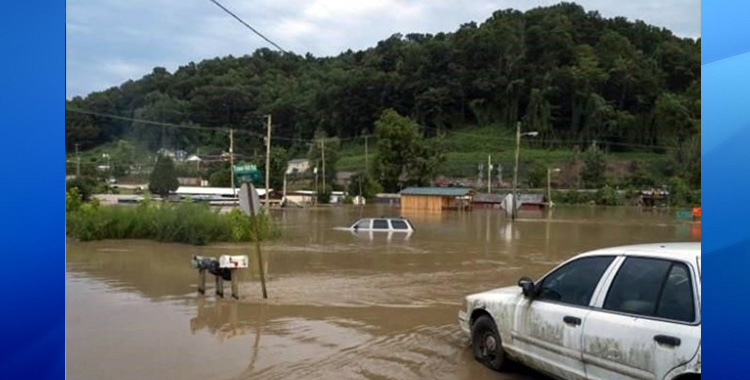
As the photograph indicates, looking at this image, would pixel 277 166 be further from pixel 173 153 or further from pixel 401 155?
pixel 401 155

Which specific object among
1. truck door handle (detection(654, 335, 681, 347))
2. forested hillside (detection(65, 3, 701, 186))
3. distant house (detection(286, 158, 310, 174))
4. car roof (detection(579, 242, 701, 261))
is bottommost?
truck door handle (detection(654, 335, 681, 347))

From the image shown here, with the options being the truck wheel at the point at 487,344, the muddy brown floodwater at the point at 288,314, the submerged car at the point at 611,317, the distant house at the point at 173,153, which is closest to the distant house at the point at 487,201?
the distant house at the point at 173,153

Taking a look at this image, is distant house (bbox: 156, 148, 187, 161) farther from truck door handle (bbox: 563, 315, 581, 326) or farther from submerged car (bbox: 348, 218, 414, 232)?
truck door handle (bbox: 563, 315, 581, 326)

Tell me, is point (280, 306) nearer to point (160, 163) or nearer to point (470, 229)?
point (470, 229)

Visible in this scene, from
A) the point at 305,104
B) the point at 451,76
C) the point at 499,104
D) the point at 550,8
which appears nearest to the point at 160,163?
the point at 305,104

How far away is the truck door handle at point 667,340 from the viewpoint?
4.56 m

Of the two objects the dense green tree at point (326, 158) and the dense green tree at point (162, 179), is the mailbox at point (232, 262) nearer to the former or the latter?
the dense green tree at point (162, 179)

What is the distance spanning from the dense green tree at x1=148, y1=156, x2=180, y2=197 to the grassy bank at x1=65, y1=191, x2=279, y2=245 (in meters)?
46.4

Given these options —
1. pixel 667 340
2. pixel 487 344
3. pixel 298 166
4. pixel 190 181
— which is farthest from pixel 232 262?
pixel 298 166

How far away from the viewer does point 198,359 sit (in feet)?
25.3

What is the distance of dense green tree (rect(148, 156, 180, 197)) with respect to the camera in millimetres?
73062

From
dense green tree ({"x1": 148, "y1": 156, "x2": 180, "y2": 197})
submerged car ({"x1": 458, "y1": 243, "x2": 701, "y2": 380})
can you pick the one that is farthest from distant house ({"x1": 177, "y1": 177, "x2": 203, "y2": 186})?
submerged car ({"x1": 458, "y1": 243, "x2": 701, "y2": 380})

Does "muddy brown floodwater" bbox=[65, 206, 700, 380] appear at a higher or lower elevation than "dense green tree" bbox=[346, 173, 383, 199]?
lower

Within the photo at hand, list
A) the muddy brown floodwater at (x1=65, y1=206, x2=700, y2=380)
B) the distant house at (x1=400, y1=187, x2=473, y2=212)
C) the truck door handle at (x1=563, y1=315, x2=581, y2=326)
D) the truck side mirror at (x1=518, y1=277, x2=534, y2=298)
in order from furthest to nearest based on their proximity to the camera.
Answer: the distant house at (x1=400, y1=187, x2=473, y2=212) < the muddy brown floodwater at (x1=65, y1=206, x2=700, y2=380) < the truck side mirror at (x1=518, y1=277, x2=534, y2=298) < the truck door handle at (x1=563, y1=315, x2=581, y2=326)
